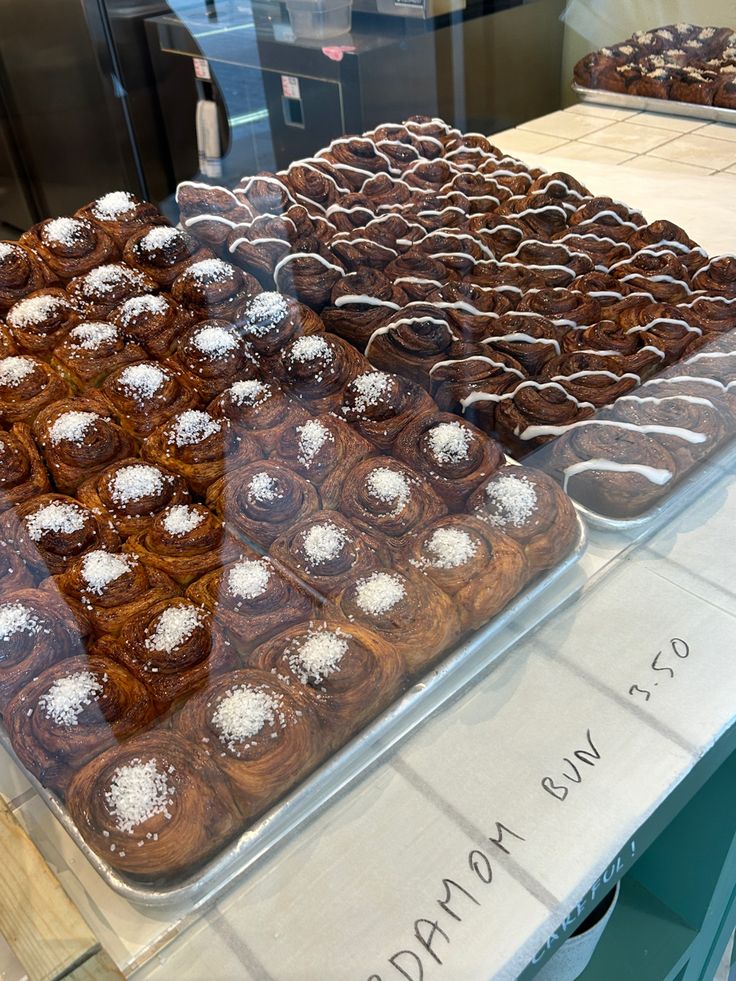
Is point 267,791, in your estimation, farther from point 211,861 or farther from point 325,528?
point 325,528

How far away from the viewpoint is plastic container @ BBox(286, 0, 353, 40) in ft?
8.41

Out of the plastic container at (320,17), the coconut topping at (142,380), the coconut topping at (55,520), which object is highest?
the plastic container at (320,17)

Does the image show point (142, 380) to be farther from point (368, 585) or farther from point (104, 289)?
point (368, 585)

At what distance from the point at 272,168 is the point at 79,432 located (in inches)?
81.6

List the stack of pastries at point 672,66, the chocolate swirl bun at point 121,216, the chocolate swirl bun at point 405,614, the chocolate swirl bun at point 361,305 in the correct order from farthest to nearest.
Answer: the stack of pastries at point 672,66
the chocolate swirl bun at point 121,216
the chocolate swirl bun at point 361,305
the chocolate swirl bun at point 405,614

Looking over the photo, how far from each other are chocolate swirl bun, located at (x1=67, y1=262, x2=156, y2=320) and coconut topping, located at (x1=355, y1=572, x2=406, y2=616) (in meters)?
1.03

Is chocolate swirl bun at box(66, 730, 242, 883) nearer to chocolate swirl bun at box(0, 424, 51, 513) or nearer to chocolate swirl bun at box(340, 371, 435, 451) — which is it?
chocolate swirl bun at box(0, 424, 51, 513)

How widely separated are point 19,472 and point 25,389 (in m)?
0.27

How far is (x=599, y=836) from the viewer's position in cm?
95

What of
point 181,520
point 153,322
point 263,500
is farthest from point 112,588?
point 153,322

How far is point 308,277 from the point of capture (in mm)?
1868

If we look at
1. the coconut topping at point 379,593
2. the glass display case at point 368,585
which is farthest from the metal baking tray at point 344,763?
the coconut topping at point 379,593

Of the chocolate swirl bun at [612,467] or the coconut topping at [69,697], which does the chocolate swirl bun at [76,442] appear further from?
the chocolate swirl bun at [612,467]

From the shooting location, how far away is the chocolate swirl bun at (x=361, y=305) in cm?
177
